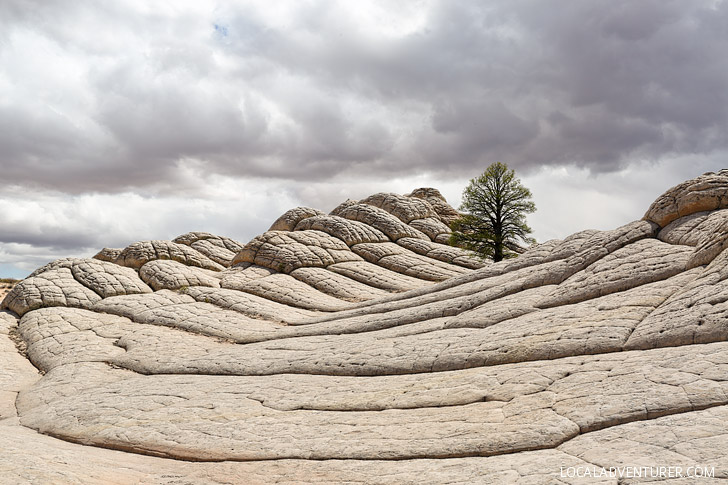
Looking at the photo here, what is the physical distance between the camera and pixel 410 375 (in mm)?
13844

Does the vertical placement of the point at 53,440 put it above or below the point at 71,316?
below

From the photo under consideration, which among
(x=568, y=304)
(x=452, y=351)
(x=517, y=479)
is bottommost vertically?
(x=517, y=479)

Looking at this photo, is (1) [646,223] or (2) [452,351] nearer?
(2) [452,351]

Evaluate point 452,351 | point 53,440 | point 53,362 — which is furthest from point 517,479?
point 53,362

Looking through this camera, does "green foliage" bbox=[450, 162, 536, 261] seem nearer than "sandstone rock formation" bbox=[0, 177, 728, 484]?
No

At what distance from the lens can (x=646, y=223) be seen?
61.1 feet

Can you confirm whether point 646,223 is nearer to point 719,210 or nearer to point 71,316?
point 719,210

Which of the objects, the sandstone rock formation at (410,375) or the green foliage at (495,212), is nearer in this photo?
the sandstone rock formation at (410,375)

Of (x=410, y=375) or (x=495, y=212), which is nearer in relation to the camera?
(x=410, y=375)

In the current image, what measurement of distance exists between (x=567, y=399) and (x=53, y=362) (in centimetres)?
2103

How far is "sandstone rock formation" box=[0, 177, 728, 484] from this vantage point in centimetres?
836

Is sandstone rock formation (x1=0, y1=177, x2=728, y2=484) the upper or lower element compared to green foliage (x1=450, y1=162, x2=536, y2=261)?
lower

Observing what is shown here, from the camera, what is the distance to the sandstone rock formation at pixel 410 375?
8359 millimetres

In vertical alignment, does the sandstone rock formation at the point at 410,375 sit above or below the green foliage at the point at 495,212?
below
